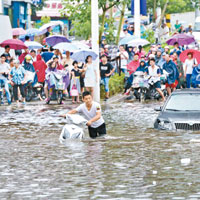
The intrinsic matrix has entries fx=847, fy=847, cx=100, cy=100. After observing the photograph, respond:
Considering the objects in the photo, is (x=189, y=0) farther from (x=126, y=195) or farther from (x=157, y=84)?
(x=126, y=195)

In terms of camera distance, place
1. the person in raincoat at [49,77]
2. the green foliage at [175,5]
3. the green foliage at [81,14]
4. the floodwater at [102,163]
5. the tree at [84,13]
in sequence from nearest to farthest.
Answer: the floodwater at [102,163] → the person in raincoat at [49,77] → the tree at [84,13] → the green foliage at [81,14] → the green foliage at [175,5]

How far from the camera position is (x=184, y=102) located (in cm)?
2045

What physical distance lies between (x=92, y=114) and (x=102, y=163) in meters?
3.82

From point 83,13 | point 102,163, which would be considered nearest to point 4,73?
point 83,13

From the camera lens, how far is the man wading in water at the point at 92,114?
57.8ft

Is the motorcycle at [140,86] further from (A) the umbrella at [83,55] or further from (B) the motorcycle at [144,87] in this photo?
(A) the umbrella at [83,55]

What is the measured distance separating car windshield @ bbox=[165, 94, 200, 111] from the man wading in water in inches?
99.0

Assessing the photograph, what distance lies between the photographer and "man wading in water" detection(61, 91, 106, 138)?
17.6 metres

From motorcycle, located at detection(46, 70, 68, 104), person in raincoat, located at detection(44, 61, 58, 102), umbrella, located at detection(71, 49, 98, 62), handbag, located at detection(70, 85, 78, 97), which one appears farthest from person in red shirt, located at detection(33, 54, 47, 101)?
umbrella, located at detection(71, 49, 98, 62)

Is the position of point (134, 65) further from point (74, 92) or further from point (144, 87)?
point (74, 92)

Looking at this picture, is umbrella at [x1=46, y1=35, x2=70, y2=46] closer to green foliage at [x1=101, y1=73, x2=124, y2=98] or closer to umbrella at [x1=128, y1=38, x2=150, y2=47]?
green foliage at [x1=101, y1=73, x2=124, y2=98]

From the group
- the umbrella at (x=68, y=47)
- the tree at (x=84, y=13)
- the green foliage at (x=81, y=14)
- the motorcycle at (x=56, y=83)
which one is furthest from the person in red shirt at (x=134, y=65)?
the green foliage at (x=81, y=14)

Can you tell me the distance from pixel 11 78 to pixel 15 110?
3.36 meters

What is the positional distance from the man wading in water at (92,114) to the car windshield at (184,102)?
252 centimetres
